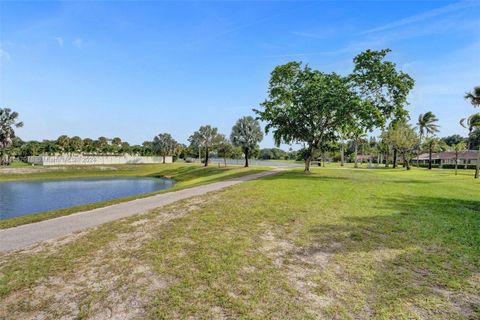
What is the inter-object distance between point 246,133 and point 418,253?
37.3 meters

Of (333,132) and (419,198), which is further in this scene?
(333,132)

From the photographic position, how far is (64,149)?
80.1 meters

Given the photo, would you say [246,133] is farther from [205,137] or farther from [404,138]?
[404,138]

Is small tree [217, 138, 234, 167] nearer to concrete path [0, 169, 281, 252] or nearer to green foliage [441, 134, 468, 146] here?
concrete path [0, 169, 281, 252]

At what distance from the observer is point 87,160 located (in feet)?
227

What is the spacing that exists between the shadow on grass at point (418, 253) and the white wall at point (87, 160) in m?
73.6

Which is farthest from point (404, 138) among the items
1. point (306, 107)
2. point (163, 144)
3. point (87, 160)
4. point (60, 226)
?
point (87, 160)

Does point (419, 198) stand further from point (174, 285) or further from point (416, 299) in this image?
point (174, 285)

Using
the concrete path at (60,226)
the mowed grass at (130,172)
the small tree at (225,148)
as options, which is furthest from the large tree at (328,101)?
the small tree at (225,148)

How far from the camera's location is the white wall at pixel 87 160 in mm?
64625

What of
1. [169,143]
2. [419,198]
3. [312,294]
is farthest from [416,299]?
[169,143]

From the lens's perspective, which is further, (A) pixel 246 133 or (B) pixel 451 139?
(B) pixel 451 139

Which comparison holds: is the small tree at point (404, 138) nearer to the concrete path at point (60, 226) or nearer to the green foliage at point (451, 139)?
the concrete path at point (60, 226)

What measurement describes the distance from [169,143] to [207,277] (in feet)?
275
